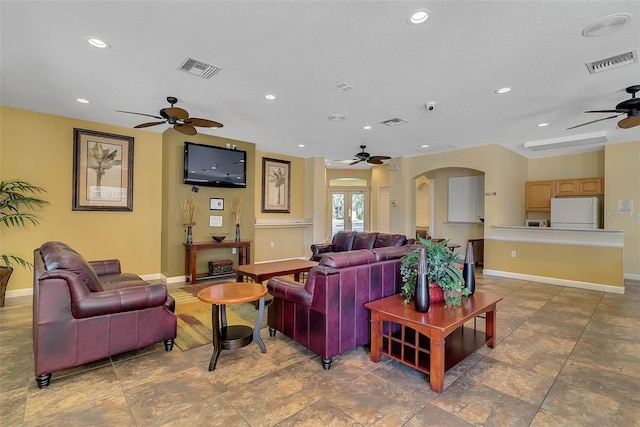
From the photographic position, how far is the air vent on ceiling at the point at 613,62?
2.73 metres

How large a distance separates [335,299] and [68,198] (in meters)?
4.67

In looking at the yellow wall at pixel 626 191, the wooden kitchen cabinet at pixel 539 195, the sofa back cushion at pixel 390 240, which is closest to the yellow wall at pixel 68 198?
the sofa back cushion at pixel 390 240

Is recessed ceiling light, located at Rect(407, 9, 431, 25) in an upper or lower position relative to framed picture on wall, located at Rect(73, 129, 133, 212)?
upper

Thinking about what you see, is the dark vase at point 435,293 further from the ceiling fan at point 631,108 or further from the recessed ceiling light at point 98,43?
the recessed ceiling light at point 98,43

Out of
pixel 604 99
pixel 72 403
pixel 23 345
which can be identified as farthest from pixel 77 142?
pixel 604 99

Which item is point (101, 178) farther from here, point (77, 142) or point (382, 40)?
point (382, 40)

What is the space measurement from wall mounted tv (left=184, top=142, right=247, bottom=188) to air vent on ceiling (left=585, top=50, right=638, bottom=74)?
520 centimetres

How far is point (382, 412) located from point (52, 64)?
4222mm

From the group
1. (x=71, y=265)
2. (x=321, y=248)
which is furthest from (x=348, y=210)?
(x=71, y=265)

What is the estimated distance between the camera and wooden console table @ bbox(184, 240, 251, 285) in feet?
17.0

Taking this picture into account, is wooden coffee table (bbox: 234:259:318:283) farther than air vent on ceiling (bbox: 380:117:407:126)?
No

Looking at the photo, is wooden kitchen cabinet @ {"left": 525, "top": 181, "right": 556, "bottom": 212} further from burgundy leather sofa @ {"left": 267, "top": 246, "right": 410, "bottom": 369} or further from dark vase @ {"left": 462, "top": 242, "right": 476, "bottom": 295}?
burgundy leather sofa @ {"left": 267, "top": 246, "right": 410, "bottom": 369}

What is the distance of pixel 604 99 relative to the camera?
3.77m

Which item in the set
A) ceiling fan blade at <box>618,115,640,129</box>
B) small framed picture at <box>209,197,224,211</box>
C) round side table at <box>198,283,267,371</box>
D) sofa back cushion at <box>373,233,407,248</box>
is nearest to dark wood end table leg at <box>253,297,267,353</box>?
round side table at <box>198,283,267,371</box>
